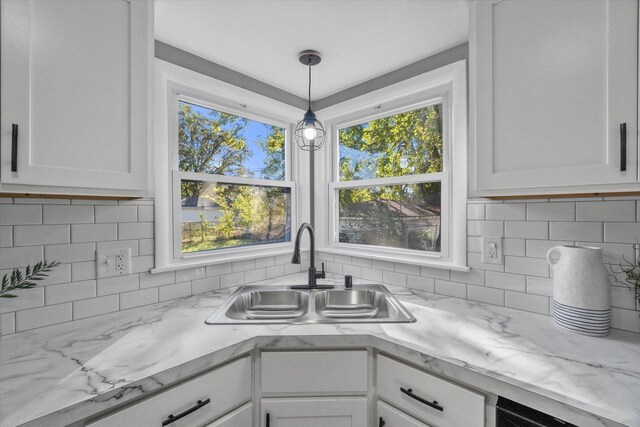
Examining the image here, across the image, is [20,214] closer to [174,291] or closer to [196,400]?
[174,291]

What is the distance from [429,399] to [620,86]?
119 centimetres

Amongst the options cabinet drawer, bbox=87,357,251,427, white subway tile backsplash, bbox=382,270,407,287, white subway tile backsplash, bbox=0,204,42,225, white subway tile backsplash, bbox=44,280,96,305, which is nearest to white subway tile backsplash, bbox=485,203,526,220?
white subway tile backsplash, bbox=382,270,407,287

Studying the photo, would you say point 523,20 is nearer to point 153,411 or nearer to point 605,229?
point 605,229

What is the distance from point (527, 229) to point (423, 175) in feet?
2.07

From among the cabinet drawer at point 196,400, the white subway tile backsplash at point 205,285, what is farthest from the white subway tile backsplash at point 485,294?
Result: the white subway tile backsplash at point 205,285

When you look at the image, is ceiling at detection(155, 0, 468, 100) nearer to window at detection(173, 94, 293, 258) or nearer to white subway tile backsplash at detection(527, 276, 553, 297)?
window at detection(173, 94, 293, 258)

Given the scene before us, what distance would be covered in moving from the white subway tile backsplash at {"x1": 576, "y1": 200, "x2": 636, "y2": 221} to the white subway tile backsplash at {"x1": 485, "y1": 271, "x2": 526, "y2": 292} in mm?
367

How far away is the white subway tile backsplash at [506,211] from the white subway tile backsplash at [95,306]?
6.18 feet

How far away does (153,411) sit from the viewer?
0.89m

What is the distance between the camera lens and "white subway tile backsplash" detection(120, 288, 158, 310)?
1.39m

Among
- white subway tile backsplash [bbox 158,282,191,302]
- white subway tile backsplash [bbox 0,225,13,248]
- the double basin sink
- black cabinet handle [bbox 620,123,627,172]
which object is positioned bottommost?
the double basin sink

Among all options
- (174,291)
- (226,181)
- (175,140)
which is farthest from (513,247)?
(175,140)

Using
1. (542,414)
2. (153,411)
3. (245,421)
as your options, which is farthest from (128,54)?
(542,414)

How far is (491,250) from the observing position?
1.48m
